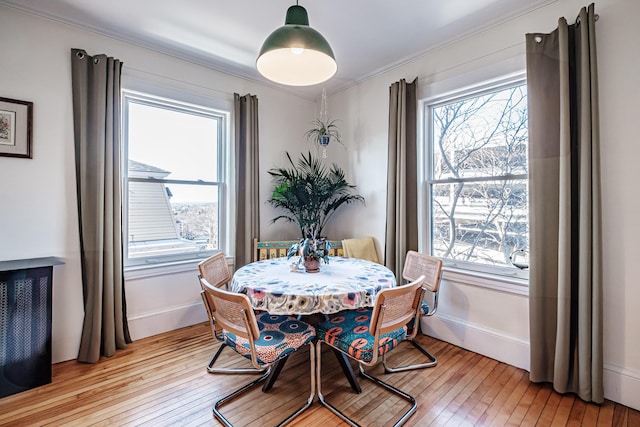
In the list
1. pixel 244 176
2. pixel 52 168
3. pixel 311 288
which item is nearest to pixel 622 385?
pixel 311 288

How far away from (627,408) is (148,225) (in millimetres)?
3895

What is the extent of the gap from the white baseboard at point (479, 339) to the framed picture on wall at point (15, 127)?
365cm

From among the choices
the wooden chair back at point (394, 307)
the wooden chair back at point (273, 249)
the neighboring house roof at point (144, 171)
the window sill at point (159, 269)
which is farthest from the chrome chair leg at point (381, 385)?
the neighboring house roof at point (144, 171)

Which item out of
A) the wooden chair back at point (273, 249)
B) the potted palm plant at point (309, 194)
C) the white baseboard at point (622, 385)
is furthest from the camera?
the potted palm plant at point (309, 194)

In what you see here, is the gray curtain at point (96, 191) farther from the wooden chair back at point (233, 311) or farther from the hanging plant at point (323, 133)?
the hanging plant at point (323, 133)

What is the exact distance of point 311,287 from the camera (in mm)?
1922

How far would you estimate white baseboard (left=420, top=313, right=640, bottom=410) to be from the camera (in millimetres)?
1933

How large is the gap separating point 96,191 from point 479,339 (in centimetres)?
342

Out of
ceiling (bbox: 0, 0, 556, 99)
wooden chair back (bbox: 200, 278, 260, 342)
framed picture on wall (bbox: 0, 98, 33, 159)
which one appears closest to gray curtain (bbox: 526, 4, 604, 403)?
ceiling (bbox: 0, 0, 556, 99)

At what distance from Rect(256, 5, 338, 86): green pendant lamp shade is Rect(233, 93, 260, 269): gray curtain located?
1394 mm

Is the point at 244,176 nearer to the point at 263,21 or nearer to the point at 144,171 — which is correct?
the point at 144,171

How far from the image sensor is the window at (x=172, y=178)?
2918 millimetres

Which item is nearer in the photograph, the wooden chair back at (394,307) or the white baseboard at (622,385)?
the wooden chair back at (394,307)

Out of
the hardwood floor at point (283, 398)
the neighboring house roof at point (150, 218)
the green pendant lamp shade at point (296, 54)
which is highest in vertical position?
the green pendant lamp shade at point (296, 54)
